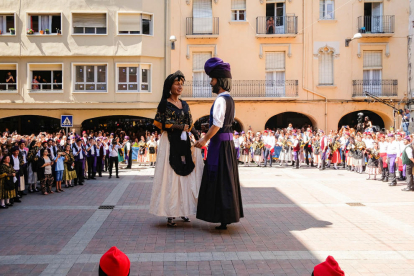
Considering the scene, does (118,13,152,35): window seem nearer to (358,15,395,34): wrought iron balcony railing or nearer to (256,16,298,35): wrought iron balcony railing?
(256,16,298,35): wrought iron balcony railing

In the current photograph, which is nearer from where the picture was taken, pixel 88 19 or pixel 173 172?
pixel 173 172

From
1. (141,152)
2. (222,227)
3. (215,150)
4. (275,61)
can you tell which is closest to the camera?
(215,150)

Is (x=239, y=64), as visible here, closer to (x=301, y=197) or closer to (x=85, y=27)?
(x=85, y=27)

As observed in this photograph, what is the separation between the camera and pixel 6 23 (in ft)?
84.3

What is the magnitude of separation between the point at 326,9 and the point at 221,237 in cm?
2263

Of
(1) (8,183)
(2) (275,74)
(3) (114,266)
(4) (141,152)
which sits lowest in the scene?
(1) (8,183)

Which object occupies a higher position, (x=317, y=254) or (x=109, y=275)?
(x=109, y=275)

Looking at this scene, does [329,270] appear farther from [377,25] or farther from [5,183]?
[377,25]

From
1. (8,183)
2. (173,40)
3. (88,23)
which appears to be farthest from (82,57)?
(8,183)

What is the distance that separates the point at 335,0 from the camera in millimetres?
26234

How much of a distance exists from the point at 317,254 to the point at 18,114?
2398 centimetres

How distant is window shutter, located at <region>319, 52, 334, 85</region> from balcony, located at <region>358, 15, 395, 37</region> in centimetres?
241

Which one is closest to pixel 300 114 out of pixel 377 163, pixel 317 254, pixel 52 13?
pixel 377 163

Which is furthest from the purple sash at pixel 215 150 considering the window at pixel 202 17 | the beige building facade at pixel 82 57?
the window at pixel 202 17
